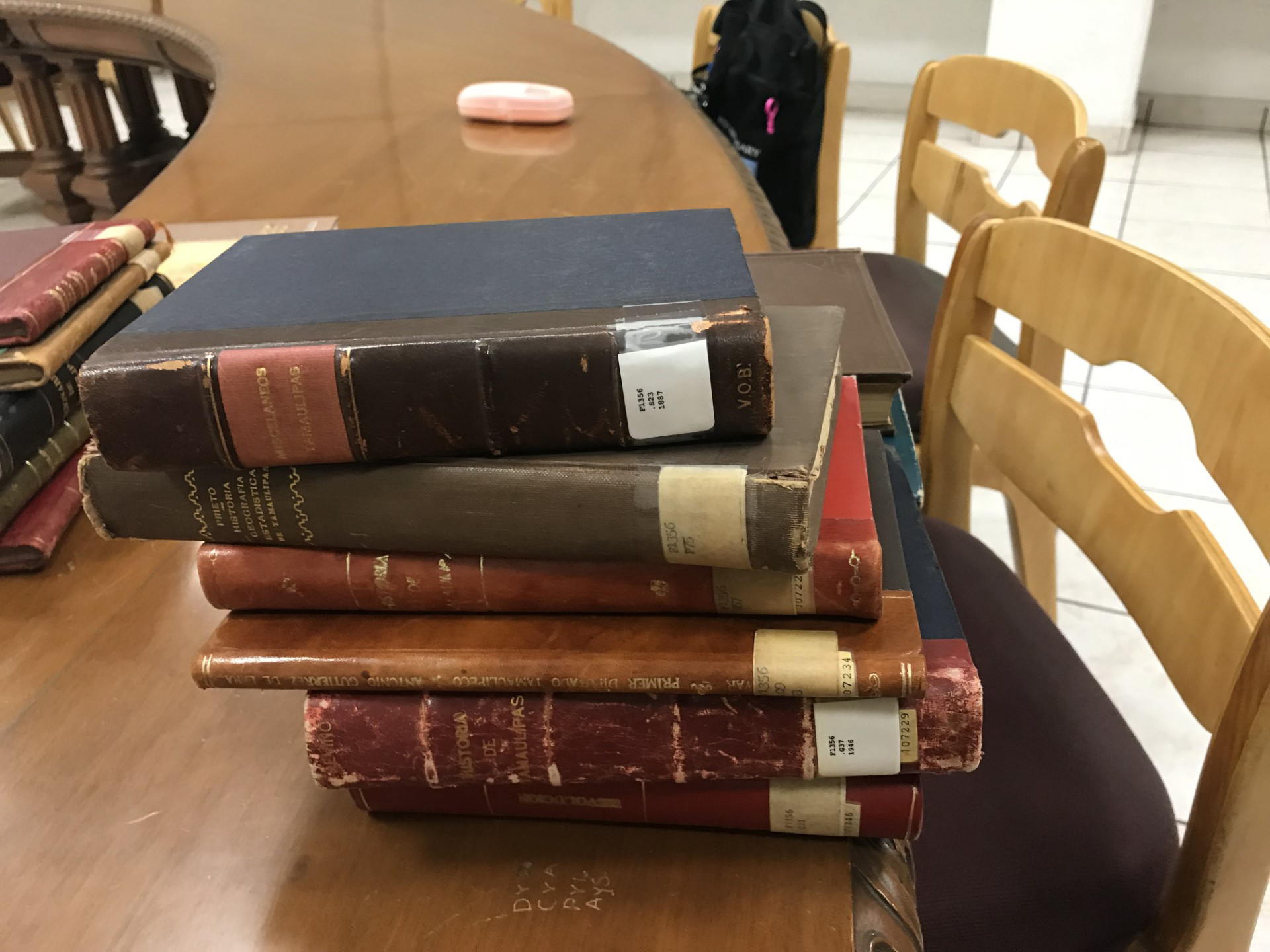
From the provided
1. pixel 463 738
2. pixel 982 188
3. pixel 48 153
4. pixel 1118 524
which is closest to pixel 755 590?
pixel 463 738

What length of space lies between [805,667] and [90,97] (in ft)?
7.35

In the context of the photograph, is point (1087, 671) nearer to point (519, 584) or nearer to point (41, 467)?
point (519, 584)

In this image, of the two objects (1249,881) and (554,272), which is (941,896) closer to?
(1249,881)

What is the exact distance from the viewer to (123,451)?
1.24ft

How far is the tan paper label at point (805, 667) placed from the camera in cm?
36

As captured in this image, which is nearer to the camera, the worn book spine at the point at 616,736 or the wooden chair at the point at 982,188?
the worn book spine at the point at 616,736

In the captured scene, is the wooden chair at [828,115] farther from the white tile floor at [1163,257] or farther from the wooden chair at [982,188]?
the white tile floor at [1163,257]

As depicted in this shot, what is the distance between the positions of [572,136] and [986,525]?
3.15 feet

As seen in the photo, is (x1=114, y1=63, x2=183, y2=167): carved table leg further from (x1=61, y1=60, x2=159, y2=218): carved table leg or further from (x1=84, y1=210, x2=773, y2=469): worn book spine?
(x1=84, y1=210, x2=773, y2=469): worn book spine

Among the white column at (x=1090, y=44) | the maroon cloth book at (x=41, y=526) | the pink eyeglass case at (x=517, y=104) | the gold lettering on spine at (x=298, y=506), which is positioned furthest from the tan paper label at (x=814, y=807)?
the white column at (x=1090, y=44)

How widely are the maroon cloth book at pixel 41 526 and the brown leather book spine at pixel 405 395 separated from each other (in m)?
0.26

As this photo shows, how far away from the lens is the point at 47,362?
58 centimetres

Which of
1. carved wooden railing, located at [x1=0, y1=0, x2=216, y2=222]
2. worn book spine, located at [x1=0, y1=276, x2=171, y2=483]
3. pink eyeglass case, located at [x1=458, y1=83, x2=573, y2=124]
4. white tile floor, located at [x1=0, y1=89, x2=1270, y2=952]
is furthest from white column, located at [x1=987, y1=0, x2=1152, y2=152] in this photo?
worn book spine, located at [x1=0, y1=276, x2=171, y2=483]

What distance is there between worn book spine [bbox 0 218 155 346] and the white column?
327cm
